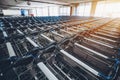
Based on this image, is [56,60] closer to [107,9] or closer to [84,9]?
[107,9]

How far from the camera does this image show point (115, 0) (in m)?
9.55

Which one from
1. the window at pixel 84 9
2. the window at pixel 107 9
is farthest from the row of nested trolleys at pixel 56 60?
the window at pixel 84 9

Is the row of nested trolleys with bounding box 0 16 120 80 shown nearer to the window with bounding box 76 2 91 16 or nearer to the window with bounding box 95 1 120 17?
the window with bounding box 95 1 120 17

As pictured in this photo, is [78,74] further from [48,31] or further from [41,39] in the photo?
[48,31]

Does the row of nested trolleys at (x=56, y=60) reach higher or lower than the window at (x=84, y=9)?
lower

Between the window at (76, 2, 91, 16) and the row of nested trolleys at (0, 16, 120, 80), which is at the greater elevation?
the window at (76, 2, 91, 16)

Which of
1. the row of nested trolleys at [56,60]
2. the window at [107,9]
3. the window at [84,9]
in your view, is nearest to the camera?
the row of nested trolleys at [56,60]

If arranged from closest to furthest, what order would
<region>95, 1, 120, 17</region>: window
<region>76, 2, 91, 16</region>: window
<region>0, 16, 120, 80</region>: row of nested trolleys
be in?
1. <region>0, 16, 120, 80</region>: row of nested trolleys
2. <region>95, 1, 120, 17</region>: window
3. <region>76, 2, 91, 16</region>: window

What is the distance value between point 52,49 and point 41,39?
57 centimetres

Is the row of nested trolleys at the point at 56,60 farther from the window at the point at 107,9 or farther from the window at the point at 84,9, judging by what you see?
the window at the point at 84,9

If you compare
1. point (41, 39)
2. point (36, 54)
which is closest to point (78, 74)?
point (36, 54)

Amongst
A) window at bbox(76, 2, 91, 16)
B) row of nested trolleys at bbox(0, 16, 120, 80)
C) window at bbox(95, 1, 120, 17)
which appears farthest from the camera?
window at bbox(76, 2, 91, 16)

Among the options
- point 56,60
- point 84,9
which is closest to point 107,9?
point 84,9

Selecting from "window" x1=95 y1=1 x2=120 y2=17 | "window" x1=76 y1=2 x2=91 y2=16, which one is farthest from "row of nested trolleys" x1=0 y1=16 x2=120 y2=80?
"window" x1=76 y1=2 x2=91 y2=16
